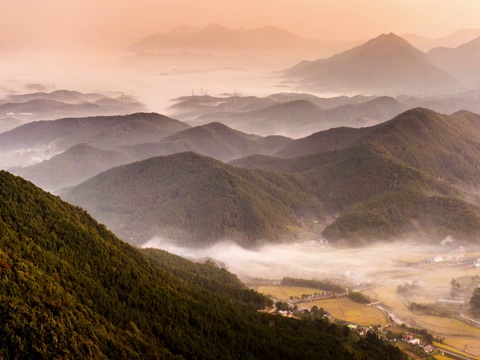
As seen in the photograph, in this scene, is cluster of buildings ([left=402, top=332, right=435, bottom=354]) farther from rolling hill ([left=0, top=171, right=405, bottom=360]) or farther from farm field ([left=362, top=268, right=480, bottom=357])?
rolling hill ([left=0, top=171, right=405, bottom=360])

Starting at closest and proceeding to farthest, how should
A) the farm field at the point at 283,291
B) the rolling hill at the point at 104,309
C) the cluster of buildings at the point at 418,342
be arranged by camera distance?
the rolling hill at the point at 104,309 → the cluster of buildings at the point at 418,342 → the farm field at the point at 283,291

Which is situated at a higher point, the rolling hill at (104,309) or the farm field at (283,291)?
the rolling hill at (104,309)

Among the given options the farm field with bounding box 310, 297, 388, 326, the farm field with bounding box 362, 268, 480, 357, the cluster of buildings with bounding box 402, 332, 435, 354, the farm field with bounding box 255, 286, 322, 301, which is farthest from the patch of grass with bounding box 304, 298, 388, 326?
the cluster of buildings with bounding box 402, 332, 435, 354

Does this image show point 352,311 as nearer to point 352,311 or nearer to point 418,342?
point 352,311

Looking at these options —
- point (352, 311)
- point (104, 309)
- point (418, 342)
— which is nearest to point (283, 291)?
point (352, 311)

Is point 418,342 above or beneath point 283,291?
beneath

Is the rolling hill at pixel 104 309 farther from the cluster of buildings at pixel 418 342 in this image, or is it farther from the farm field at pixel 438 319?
the farm field at pixel 438 319

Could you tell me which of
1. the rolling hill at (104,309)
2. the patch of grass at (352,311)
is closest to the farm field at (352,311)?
the patch of grass at (352,311)

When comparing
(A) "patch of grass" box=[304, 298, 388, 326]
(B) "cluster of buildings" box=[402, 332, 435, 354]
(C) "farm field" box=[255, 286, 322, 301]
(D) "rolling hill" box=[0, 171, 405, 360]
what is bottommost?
(B) "cluster of buildings" box=[402, 332, 435, 354]
